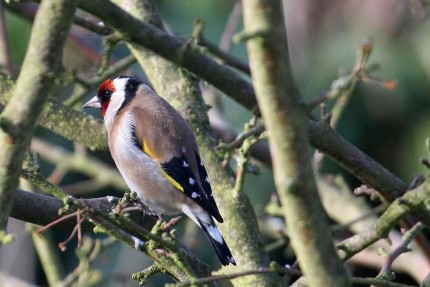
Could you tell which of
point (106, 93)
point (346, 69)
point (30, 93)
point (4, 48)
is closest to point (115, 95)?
point (106, 93)

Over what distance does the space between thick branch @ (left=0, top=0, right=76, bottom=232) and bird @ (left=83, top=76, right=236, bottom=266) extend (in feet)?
5.14

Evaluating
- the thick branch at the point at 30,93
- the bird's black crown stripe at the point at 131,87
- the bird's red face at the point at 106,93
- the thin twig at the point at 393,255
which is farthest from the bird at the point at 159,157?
the thick branch at the point at 30,93

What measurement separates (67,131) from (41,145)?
5.23 ft

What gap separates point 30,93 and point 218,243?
4.56 ft

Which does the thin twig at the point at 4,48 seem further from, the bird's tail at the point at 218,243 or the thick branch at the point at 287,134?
the thick branch at the point at 287,134

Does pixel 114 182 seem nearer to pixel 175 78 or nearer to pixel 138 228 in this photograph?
pixel 175 78

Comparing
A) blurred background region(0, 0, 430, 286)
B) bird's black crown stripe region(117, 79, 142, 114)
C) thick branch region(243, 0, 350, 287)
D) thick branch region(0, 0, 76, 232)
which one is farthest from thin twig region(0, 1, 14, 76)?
blurred background region(0, 0, 430, 286)

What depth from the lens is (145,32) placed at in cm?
272

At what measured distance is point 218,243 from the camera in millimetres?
2930

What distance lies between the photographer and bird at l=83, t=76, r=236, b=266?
10.9 feet

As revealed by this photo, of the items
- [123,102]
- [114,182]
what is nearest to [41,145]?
[114,182]

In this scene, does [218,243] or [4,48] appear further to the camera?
[4,48]

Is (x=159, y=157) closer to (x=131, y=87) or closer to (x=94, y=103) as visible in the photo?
(x=131, y=87)

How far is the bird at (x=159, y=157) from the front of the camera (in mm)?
3326
